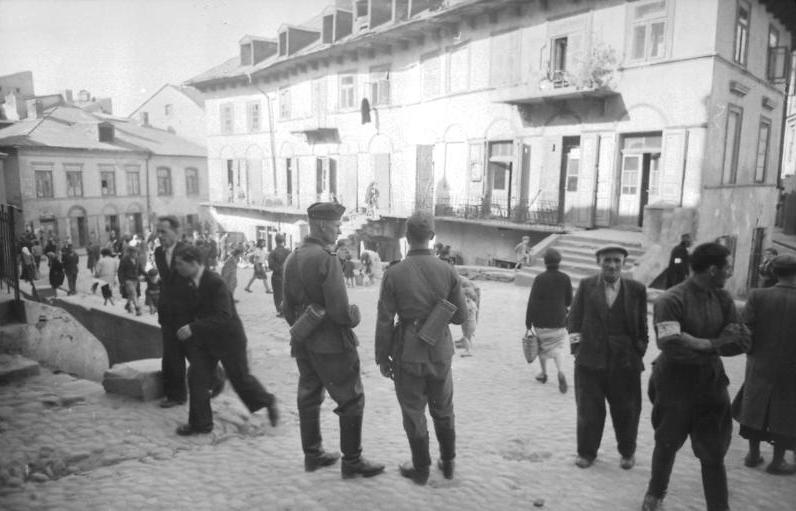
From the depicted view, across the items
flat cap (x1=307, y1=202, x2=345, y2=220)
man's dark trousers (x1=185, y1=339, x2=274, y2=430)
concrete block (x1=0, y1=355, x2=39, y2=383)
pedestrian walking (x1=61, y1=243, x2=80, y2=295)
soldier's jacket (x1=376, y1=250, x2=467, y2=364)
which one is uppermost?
flat cap (x1=307, y1=202, x2=345, y2=220)

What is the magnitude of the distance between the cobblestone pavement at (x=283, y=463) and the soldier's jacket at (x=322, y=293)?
0.92 m

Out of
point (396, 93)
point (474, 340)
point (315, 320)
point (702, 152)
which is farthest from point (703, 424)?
point (396, 93)

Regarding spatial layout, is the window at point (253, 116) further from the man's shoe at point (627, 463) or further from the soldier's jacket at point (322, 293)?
the man's shoe at point (627, 463)

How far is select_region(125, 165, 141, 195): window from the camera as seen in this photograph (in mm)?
32531

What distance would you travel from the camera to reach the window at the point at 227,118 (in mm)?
28688

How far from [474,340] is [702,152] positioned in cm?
851

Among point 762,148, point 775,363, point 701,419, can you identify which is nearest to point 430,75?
point 762,148

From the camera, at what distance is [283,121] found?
1020 inches

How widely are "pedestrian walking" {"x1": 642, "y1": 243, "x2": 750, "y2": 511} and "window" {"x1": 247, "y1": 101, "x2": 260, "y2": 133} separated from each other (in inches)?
1049

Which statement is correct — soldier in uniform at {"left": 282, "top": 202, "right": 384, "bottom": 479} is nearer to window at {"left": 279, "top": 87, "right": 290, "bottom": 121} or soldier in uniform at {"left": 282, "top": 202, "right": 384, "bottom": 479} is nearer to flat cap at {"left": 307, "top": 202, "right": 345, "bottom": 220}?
flat cap at {"left": 307, "top": 202, "right": 345, "bottom": 220}

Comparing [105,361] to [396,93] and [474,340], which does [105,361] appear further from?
[396,93]

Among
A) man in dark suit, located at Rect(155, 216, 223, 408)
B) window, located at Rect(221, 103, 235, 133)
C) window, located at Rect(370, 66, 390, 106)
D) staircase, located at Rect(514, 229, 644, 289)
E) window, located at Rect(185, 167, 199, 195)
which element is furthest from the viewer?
window, located at Rect(185, 167, 199, 195)

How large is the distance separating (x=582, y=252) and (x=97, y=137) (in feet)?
91.3

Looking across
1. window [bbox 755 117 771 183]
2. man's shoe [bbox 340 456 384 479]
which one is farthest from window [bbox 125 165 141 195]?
man's shoe [bbox 340 456 384 479]
